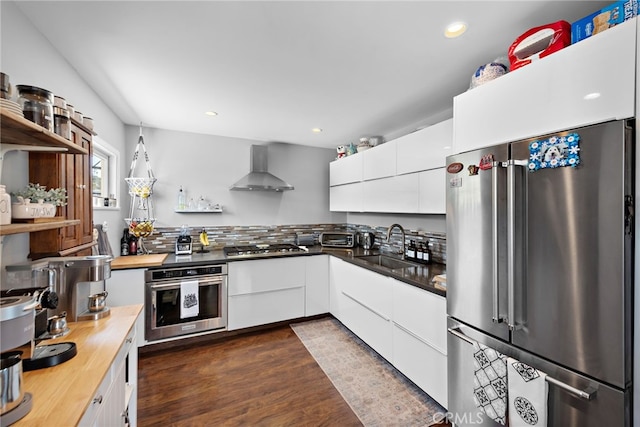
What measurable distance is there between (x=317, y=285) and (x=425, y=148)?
2.01 metres

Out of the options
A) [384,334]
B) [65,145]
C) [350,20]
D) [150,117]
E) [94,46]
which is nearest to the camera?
[65,145]

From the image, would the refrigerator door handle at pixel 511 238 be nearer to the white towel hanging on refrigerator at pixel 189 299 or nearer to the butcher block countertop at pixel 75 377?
the butcher block countertop at pixel 75 377

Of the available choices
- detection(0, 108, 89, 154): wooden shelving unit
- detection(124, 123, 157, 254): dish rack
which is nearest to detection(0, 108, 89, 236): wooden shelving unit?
detection(0, 108, 89, 154): wooden shelving unit

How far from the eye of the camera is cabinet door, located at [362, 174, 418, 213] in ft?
8.23

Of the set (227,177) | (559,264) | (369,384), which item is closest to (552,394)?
(559,264)

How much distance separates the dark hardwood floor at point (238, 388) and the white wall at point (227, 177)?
1596 millimetres

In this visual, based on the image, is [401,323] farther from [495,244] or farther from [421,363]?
[495,244]

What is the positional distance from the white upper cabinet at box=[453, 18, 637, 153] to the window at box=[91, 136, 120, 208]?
3016 mm

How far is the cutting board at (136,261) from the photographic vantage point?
2510 millimetres

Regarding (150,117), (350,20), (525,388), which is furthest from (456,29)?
(150,117)

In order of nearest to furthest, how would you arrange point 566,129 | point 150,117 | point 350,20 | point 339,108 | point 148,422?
point 566,129, point 350,20, point 148,422, point 339,108, point 150,117

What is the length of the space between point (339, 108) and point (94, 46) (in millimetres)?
1819

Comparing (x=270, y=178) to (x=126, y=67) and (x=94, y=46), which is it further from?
(x=94, y=46)

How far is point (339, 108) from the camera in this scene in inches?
102
